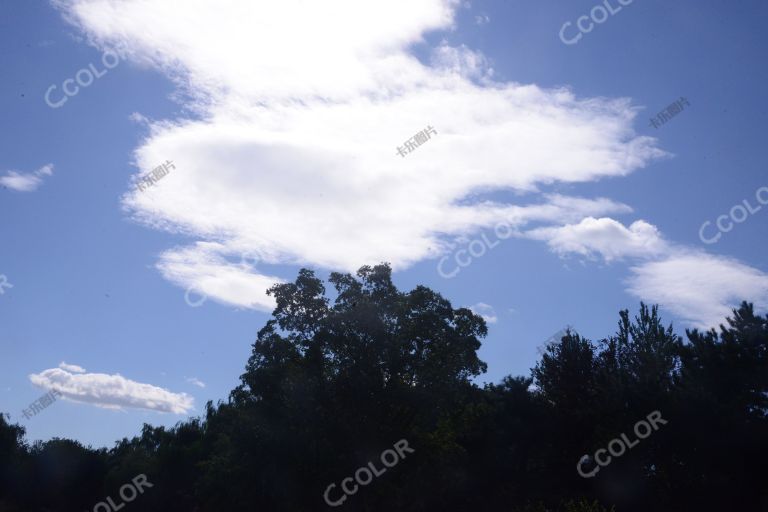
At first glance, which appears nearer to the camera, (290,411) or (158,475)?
(290,411)

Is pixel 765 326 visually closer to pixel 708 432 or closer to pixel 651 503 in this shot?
pixel 708 432

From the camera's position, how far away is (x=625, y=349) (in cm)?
4272

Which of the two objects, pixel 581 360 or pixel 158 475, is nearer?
pixel 581 360

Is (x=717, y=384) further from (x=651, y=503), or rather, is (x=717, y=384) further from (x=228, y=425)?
(x=228, y=425)

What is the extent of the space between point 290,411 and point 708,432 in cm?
Result: 2163

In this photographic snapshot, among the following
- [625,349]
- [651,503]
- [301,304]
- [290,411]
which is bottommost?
[651,503]

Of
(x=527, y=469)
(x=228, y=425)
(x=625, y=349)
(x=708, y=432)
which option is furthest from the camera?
(x=527, y=469)

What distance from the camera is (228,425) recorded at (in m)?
39.6

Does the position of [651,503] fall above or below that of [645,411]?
below

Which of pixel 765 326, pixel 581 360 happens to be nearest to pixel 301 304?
pixel 581 360

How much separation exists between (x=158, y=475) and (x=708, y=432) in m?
56.6

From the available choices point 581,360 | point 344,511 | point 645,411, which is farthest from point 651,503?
point 344,511

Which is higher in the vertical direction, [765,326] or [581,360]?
[581,360]

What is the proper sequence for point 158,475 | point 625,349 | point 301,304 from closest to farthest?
point 301,304, point 625,349, point 158,475
